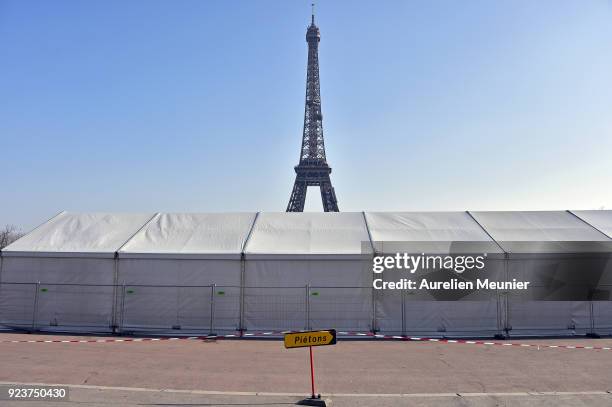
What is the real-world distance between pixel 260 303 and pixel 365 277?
3.51m

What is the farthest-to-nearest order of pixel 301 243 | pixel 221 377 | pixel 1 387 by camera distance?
pixel 301 243 < pixel 221 377 < pixel 1 387

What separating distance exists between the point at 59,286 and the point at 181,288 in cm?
424

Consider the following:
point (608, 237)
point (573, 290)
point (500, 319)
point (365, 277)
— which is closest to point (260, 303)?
point (365, 277)

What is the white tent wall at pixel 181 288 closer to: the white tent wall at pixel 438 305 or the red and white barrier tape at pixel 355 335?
the red and white barrier tape at pixel 355 335

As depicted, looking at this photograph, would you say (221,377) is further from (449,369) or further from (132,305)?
(132,305)

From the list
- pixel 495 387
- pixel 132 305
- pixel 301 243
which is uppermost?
pixel 301 243

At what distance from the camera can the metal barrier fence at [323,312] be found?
14945mm

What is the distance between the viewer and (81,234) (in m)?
17.2

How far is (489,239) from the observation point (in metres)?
16.2

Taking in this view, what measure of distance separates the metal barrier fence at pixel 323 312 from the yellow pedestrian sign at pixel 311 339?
6.94m

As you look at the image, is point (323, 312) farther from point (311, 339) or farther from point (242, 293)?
point (311, 339)

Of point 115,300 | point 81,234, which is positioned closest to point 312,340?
point 115,300

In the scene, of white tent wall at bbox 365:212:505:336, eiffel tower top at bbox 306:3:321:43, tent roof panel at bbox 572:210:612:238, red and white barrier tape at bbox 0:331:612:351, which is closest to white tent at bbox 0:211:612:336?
white tent wall at bbox 365:212:505:336

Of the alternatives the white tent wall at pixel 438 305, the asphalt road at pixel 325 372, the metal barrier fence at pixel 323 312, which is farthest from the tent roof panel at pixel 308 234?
the asphalt road at pixel 325 372
